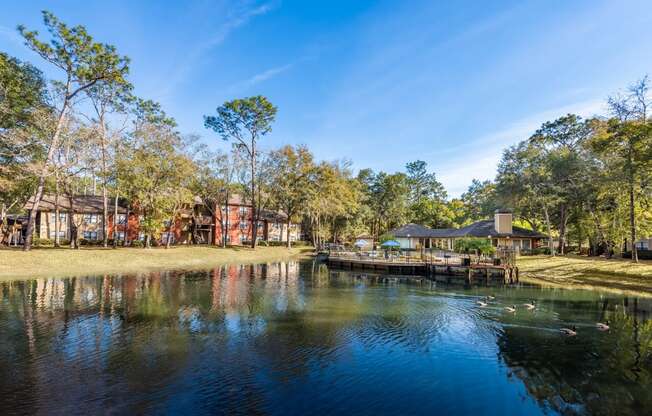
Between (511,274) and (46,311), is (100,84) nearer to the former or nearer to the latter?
(46,311)

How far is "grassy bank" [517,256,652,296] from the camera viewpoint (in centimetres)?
2702

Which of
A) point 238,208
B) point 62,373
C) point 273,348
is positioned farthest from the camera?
point 238,208

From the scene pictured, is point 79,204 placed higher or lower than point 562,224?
higher

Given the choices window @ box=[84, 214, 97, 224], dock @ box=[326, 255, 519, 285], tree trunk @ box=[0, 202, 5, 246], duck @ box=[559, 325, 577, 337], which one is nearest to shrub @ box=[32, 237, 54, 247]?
tree trunk @ box=[0, 202, 5, 246]

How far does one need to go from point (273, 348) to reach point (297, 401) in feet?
13.1

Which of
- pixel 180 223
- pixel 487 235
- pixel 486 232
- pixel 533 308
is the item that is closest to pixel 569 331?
pixel 533 308

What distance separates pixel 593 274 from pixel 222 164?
45.6 meters

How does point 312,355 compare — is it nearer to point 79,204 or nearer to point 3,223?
point 3,223

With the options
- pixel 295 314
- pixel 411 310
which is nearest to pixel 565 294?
pixel 411 310

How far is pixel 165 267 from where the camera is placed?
1433 inches

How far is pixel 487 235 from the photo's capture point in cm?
5109

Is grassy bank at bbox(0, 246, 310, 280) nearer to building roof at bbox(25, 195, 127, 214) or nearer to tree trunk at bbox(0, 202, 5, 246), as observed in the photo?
tree trunk at bbox(0, 202, 5, 246)

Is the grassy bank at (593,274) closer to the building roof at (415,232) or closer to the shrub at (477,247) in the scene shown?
the shrub at (477,247)

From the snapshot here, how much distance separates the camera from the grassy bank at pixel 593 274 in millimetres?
27025
